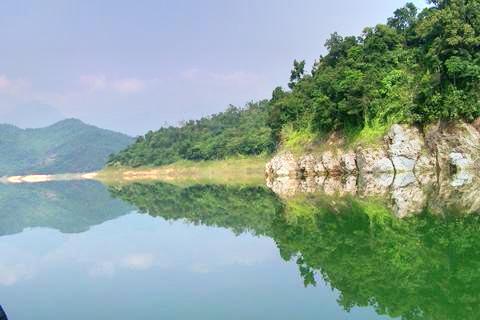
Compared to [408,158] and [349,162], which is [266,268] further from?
[349,162]

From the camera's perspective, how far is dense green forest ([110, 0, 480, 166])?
41625 mm

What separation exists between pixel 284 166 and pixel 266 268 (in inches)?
1920

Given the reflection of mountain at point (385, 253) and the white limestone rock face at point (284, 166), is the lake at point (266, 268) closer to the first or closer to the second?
the reflection of mountain at point (385, 253)

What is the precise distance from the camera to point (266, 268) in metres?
13.2

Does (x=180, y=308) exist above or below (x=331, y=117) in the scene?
below

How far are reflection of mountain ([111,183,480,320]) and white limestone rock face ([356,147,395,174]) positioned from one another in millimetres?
22207

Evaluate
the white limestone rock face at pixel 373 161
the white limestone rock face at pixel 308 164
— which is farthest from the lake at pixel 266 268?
the white limestone rock face at pixel 308 164

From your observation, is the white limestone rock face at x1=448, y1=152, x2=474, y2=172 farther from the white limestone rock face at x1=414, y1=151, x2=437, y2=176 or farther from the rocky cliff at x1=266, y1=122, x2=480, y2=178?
the white limestone rock face at x1=414, y1=151, x2=437, y2=176

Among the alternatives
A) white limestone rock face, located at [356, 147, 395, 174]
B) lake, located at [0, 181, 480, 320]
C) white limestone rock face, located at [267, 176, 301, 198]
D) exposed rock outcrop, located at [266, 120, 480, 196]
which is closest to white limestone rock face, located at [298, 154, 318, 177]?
exposed rock outcrop, located at [266, 120, 480, 196]

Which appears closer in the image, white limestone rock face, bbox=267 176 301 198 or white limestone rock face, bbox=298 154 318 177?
white limestone rock face, bbox=267 176 301 198

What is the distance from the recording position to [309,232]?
17.8m

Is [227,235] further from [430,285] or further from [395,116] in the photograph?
[395,116]

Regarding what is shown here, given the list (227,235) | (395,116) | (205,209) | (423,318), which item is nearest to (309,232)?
(227,235)

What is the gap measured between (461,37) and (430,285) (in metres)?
35.8
